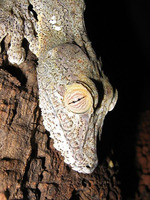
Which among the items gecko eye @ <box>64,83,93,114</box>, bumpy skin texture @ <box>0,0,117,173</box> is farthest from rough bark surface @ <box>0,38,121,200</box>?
gecko eye @ <box>64,83,93,114</box>

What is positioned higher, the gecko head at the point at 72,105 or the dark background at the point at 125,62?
the dark background at the point at 125,62

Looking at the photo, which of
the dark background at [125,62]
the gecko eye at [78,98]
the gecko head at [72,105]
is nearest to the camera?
the gecko eye at [78,98]

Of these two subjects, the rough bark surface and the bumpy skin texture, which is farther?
the bumpy skin texture

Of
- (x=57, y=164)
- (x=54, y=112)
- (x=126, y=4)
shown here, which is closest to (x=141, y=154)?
(x=57, y=164)

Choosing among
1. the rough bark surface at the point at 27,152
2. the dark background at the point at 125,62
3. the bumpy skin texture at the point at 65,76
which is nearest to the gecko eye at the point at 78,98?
the bumpy skin texture at the point at 65,76

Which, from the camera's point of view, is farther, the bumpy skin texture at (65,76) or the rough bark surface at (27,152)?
the bumpy skin texture at (65,76)

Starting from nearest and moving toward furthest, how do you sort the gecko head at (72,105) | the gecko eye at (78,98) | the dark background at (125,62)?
1. the gecko eye at (78,98)
2. the gecko head at (72,105)
3. the dark background at (125,62)

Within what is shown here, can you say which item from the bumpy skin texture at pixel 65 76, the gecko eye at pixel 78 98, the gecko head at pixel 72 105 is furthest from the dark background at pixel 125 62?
the gecko eye at pixel 78 98

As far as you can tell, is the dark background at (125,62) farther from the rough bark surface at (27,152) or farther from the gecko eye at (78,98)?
the gecko eye at (78,98)

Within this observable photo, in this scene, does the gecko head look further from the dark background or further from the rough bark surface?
the dark background
